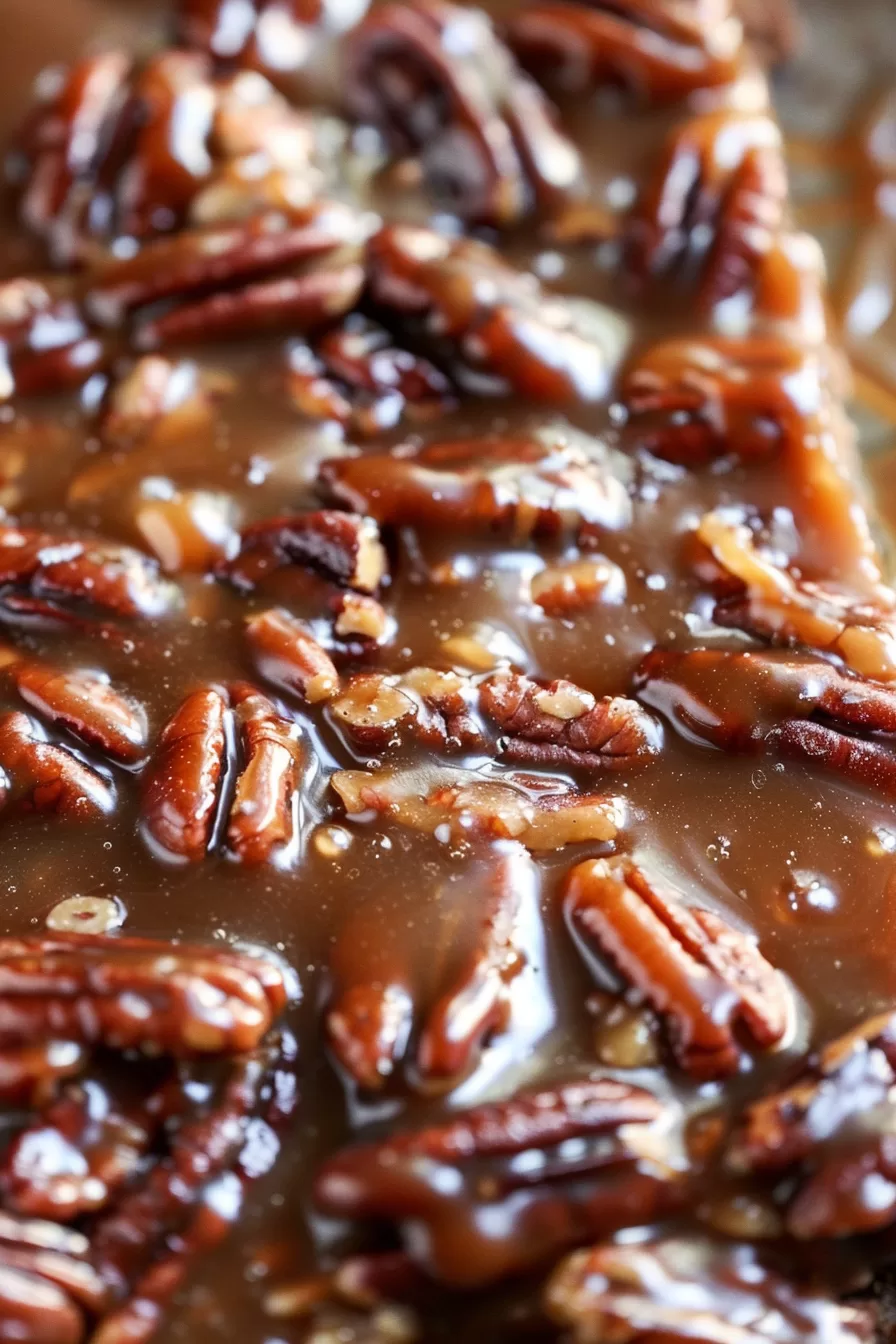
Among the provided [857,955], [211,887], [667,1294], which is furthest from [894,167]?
[667,1294]

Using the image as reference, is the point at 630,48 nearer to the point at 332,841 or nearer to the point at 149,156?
the point at 149,156

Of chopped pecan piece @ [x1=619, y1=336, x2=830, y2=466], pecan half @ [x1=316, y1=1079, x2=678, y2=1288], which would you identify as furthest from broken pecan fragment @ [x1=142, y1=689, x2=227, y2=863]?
chopped pecan piece @ [x1=619, y1=336, x2=830, y2=466]

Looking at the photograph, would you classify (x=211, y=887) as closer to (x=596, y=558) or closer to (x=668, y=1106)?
(x=668, y=1106)

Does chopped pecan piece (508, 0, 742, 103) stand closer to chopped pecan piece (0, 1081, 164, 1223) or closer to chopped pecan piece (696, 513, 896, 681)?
chopped pecan piece (696, 513, 896, 681)

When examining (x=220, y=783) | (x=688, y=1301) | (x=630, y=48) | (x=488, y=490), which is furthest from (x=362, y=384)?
(x=688, y=1301)

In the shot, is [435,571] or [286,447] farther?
[286,447]

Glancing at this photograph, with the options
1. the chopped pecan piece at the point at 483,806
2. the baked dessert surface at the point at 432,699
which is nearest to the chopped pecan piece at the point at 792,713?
the baked dessert surface at the point at 432,699
